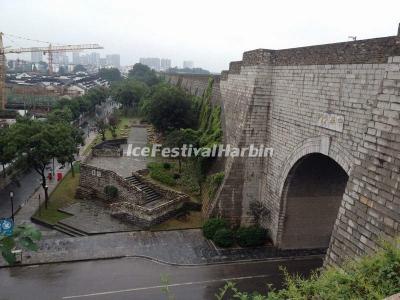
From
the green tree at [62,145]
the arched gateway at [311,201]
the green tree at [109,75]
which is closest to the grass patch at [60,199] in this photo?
the green tree at [62,145]

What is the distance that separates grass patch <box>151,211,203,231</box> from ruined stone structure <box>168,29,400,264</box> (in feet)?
5.39

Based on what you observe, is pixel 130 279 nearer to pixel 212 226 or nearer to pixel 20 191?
pixel 212 226

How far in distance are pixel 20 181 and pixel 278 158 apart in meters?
17.1

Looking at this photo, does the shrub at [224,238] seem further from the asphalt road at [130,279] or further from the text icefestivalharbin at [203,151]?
the text icefestivalharbin at [203,151]

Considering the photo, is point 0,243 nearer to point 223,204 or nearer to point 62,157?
point 223,204

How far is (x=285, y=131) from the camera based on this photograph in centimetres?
1400

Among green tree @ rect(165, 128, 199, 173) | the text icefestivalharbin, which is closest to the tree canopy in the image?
green tree @ rect(165, 128, 199, 173)

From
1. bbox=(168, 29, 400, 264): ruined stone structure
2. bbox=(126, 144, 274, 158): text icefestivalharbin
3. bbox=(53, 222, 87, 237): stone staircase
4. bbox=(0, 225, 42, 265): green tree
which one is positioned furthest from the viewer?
bbox=(53, 222, 87, 237): stone staircase

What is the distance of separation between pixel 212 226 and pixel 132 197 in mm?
5158

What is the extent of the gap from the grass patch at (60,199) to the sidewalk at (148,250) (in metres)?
2.41

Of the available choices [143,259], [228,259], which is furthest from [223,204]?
[143,259]

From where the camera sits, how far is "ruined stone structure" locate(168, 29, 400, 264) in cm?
798

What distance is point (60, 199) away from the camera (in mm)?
20281

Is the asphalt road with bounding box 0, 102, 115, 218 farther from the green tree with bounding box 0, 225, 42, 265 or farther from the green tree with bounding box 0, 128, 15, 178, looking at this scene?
the green tree with bounding box 0, 225, 42, 265
